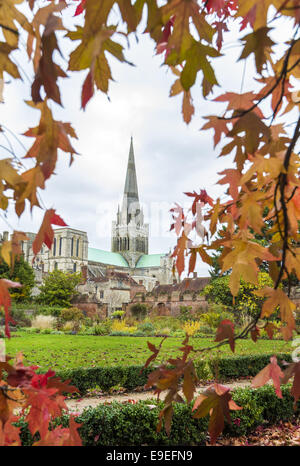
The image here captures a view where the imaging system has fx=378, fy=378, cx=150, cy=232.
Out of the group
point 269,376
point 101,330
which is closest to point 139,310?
point 101,330

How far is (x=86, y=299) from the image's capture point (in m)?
29.9

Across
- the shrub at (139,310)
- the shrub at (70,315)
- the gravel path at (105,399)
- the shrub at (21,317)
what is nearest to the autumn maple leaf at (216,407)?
the gravel path at (105,399)

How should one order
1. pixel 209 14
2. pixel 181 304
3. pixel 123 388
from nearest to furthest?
pixel 209 14 → pixel 123 388 → pixel 181 304

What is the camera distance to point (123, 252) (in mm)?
82750

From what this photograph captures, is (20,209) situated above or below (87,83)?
below

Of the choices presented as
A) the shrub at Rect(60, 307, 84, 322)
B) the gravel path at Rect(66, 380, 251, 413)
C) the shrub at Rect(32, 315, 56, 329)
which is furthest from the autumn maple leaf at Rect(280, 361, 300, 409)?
the shrub at Rect(60, 307, 84, 322)

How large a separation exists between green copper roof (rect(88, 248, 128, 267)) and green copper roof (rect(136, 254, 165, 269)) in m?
3.23

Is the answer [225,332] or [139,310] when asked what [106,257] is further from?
[225,332]

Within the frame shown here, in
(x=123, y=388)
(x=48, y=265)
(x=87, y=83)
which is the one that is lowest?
(x=123, y=388)

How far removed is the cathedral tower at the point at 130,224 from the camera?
83.4m

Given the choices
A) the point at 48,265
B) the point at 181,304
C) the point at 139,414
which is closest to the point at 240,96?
the point at 139,414

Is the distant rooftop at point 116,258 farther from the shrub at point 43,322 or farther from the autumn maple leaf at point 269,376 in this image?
the autumn maple leaf at point 269,376

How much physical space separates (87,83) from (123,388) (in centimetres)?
841

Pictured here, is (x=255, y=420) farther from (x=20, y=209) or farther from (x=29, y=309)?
(x=29, y=309)
